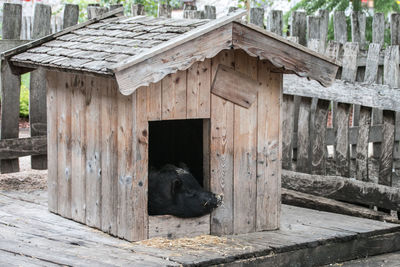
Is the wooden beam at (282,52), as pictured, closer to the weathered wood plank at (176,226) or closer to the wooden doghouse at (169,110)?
the wooden doghouse at (169,110)

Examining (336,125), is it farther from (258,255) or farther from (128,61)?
(128,61)

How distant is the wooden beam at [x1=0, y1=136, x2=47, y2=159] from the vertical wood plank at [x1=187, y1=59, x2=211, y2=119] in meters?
3.24

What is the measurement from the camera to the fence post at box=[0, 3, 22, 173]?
8336 mm

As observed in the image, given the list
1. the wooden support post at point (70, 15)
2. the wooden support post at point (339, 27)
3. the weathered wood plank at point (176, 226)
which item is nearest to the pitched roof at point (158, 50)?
the weathered wood plank at point (176, 226)

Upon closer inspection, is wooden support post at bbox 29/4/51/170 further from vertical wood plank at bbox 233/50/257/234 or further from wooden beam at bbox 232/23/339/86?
wooden beam at bbox 232/23/339/86

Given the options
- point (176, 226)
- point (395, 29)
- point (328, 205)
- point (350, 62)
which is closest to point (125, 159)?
point (176, 226)

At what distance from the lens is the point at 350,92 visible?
760 centimetres

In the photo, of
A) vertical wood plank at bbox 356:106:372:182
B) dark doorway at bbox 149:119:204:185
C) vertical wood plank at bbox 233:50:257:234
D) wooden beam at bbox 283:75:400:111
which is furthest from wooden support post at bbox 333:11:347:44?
vertical wood plank at bbox 233:50:257:234

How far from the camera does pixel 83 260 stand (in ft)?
17.2

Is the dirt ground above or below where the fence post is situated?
below

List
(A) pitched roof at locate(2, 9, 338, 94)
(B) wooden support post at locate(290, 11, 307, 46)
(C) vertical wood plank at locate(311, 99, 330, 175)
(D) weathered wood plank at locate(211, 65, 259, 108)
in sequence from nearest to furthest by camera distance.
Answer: (A) pitched roof at locate(2, 9, 338, 94) → (D) weathered wood plank at locate(211, 65, 259, 108) → (C) vertical wood plank at locate(311, 99, 330, 175) → (B) wooden support post at locate(290, 11, 307, 46)

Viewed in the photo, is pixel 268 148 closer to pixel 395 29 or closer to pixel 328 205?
pixel 328 205

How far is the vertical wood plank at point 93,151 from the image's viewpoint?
6.10 meters

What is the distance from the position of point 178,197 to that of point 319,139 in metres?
2.53
